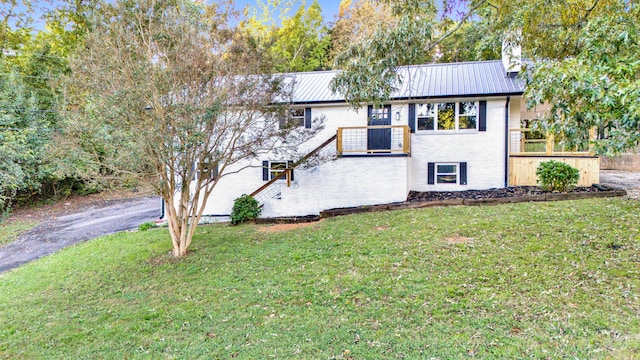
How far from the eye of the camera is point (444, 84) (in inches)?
492

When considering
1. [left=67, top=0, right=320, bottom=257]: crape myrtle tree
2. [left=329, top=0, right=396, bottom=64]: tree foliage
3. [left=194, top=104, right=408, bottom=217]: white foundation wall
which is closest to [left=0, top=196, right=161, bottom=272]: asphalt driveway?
[left=194, top=104, right=408, bottom=217]: white foundation wall

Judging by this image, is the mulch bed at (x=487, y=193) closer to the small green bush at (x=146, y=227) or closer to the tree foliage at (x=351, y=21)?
the small green bush at (x=146, y=227)

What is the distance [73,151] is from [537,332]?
8025 mm

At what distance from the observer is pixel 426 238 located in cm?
685

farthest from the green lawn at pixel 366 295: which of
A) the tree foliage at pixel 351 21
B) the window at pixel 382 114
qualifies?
the tree foliage at pixel 351 21

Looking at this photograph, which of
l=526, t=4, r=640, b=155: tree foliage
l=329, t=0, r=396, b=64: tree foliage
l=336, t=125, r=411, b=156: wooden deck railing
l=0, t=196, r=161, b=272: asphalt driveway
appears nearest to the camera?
l=526, t=4, r=640, b=155: tree foliage

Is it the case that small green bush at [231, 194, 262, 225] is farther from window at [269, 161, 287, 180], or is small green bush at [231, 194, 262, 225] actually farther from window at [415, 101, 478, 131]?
window at [415, 101, 478, 131]

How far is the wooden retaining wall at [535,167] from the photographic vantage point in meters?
10.8

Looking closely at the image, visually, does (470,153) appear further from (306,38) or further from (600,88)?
(306,38)

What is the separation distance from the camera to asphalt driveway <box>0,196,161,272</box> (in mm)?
10219

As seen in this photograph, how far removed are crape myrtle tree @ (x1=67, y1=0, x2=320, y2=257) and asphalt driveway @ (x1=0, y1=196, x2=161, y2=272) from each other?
5.89m

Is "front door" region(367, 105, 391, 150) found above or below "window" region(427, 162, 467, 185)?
above

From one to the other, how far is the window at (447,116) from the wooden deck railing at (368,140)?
954 millimetres

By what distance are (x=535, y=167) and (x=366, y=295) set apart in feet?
31.9
